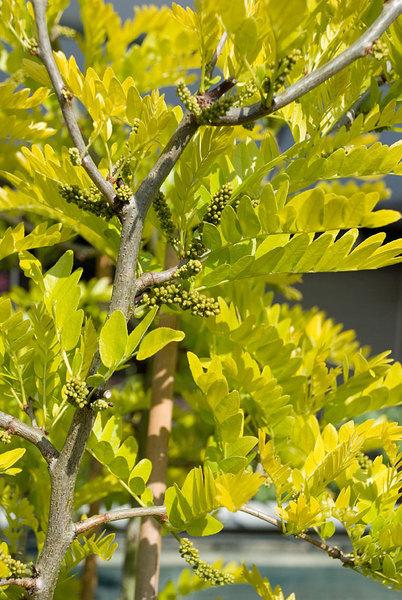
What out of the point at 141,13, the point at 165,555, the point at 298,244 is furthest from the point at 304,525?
the point at 165,555

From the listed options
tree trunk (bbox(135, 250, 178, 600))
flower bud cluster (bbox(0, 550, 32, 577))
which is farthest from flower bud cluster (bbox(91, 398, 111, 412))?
tree trunk (bbox(135, 250, 178, 600))

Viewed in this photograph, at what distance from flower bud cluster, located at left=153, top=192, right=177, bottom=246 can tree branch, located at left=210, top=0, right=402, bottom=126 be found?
0.08 meters

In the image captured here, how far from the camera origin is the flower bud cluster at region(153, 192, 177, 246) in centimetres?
45

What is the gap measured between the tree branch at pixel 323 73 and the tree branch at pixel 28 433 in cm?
20

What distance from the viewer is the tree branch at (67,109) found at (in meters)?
0.41

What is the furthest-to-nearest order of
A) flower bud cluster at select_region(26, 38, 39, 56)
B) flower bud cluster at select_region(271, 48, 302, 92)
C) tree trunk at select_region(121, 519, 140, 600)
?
1. tree trunk at select_region(121, 519, 140, 600)
2. flower bud cluster at select_region(26, 38, 39, 56)
3. flower bud cluster at select_region(271, 48, 302, 92)

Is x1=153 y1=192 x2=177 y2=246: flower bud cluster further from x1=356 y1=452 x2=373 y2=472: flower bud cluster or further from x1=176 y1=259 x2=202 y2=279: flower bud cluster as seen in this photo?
x1=356 y1=452 x2=373 y2=472: flower bud cluster

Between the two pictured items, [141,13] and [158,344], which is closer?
[158,344]

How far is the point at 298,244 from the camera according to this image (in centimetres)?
43

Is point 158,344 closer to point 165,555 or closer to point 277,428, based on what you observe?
point 277,428

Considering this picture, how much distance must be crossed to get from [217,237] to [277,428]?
0.18 m

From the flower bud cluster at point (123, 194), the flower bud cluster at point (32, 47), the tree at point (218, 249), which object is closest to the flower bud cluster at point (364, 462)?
the tree at point (218, 249)

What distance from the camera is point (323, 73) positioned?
1.24 feet

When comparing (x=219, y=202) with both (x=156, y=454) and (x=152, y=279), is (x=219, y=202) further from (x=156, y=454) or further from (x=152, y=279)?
(x=156, y=454)
